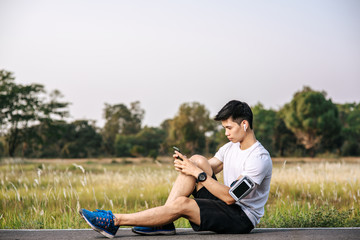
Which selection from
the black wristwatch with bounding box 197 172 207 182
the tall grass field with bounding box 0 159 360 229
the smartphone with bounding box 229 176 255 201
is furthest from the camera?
the tall grass field with bounding box 0 159 360 229

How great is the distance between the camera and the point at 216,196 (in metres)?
4.57

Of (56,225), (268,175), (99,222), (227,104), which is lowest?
(56,225)

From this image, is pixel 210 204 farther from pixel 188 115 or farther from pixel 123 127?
pixel 123 127

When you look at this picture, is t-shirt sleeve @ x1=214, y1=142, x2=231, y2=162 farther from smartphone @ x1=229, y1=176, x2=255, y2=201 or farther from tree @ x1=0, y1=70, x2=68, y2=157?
tree @ x1=0, y1=70, x2=68, y2=157

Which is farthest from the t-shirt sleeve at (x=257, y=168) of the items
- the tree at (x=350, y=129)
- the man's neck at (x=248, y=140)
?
the tree at (x=350, y=129)

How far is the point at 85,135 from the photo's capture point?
5475 centimetres

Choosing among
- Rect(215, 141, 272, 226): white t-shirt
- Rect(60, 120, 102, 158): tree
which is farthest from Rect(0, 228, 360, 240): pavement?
Rect(60, 120, 102, 158): tree

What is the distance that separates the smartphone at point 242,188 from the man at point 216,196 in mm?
68

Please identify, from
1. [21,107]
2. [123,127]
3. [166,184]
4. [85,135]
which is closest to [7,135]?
[21,107]

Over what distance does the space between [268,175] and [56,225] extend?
11.4ft

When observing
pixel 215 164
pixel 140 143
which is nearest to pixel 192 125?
pixel 140 143

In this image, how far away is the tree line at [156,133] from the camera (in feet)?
139

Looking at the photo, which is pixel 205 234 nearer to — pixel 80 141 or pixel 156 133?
pixel 80 141

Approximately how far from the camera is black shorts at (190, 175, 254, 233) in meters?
4.61
